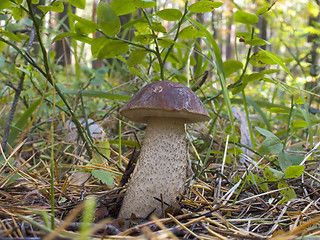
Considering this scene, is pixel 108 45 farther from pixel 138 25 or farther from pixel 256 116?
pixel 256 116

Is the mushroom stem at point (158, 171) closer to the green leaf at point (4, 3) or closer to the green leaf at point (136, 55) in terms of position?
the green leaf at point (136, 55)

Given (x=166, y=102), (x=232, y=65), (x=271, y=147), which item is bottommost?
(x=271, y=147)

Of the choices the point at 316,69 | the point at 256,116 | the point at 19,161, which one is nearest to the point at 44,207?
the point at 19,161

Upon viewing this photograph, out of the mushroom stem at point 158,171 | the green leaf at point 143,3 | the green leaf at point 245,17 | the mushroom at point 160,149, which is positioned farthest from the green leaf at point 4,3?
the green leaf at point 245,17

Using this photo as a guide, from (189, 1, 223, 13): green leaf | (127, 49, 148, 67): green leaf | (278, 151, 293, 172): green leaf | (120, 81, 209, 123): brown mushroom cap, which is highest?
(189, 1, 223, 13): green leaf

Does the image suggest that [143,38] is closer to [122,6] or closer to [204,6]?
[122,6]

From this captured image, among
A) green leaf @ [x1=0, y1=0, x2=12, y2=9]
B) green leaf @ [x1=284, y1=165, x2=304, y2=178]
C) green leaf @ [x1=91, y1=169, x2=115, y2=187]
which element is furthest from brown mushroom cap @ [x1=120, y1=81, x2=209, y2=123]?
green leaf @ [x1=0, y1=0, x2=12, y2=9]

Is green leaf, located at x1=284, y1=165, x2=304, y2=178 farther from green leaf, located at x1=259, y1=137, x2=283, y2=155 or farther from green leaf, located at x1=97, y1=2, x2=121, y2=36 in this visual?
green leaf, located at x1=97, y1=2, x2=121, y2=36

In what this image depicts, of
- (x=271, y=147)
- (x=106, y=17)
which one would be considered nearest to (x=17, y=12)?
(x=106, y=17)
